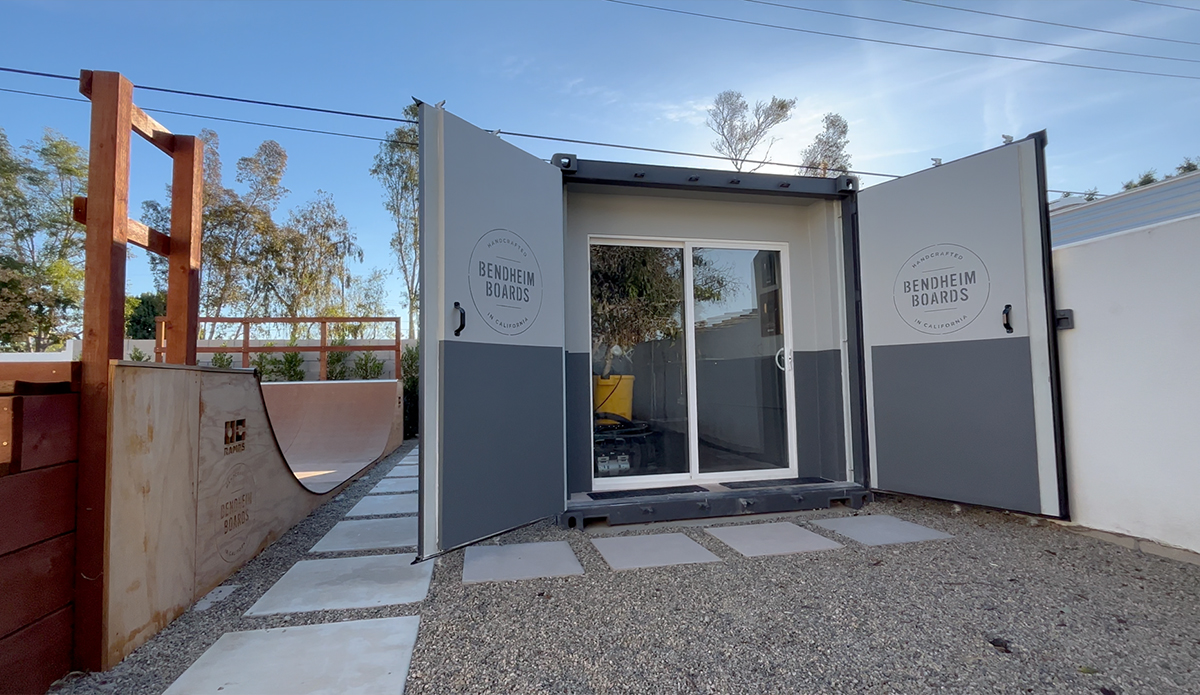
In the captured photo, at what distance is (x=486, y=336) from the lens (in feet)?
8.83

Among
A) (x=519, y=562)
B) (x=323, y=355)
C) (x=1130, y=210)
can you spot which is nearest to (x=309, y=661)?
(x=519, y=562)

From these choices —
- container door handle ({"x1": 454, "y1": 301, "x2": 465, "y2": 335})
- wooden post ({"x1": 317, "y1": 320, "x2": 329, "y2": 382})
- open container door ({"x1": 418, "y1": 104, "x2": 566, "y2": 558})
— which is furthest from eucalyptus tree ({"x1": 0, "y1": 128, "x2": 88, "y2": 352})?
container door handle ({"x1": 454, "y1": 301, "x2": 465, "y2": 335})

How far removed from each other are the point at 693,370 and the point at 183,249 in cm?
313

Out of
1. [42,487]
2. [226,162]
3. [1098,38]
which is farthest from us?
[226,162]

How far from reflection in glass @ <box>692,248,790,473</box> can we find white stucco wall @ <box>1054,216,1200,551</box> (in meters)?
1.68

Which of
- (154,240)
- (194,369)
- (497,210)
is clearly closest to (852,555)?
(497,210)

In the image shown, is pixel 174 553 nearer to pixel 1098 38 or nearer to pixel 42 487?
pixel 42 487

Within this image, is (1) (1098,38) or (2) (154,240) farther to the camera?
(1) (1098,38)

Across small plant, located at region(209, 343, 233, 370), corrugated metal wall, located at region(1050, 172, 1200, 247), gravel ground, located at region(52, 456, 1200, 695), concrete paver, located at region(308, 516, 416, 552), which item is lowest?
concrete paver, located at region(308, 516, 416, 552)

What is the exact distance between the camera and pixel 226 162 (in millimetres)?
14047

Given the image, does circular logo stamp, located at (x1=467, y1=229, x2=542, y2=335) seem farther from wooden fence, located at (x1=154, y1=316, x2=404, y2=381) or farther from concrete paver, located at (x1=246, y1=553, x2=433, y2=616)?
wooden fence, located at (x1=154, y1=316, x2=404, y2=381)

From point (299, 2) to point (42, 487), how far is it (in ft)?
28.0

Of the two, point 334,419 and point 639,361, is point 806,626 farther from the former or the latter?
point 334,419

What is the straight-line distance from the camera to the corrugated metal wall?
3038 millimetres
